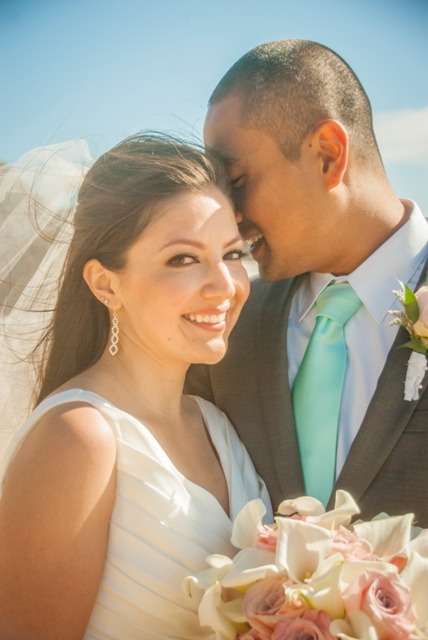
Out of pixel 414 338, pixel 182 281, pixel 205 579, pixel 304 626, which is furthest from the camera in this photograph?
pixel 414 338

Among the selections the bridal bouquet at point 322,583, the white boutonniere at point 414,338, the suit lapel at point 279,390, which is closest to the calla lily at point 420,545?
the bridal bouquet at point 322,583

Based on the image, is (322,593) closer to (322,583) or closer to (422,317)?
(322,583)

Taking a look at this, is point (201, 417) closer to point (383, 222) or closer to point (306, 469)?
point (306, 469)

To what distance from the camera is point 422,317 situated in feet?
10.1

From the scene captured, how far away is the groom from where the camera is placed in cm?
339

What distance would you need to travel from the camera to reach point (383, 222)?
3785mm

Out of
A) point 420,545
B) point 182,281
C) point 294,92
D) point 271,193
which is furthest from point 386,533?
point 294,92

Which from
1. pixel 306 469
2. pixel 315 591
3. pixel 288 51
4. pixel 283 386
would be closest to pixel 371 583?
pixel 315 591

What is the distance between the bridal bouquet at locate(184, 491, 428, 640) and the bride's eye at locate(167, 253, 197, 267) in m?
1.12

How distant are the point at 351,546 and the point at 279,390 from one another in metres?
1.25

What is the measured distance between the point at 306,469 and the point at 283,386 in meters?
0.39

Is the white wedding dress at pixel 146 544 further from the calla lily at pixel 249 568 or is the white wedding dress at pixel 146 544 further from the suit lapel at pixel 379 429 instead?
the suit lapel at pixel 379 429

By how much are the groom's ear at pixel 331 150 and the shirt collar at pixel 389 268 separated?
0.42 meters

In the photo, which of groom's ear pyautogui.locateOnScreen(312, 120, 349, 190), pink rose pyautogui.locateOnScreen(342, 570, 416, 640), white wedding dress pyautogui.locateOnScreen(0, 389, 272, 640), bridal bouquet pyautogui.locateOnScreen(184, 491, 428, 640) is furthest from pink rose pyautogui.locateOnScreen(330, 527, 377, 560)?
groom's ear pyautogui.locateOnScreen(312, 120, 349, 190)
